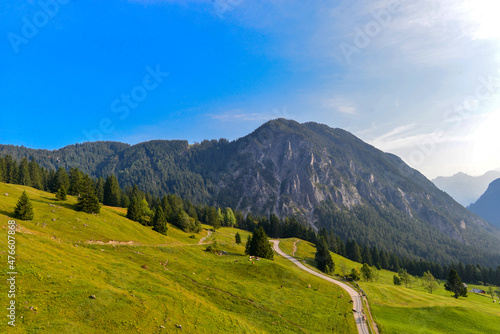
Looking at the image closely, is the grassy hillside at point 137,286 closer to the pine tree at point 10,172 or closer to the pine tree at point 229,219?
the pine tree at point 10,172

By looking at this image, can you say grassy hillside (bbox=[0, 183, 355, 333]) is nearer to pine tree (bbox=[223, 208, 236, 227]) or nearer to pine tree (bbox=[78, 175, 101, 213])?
pine tree (bbox=[78, 175, 101, 213])

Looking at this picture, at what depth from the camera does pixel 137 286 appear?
3669cm

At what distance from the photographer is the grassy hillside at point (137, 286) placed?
977 inches

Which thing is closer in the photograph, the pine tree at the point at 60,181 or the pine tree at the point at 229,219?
the pine tree at the point at 60,181

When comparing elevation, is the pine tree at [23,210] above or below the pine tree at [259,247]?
above

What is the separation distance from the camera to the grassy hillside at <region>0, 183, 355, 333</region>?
24.8m

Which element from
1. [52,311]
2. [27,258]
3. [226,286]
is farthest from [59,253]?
[226,286]

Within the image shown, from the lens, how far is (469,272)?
158000mm

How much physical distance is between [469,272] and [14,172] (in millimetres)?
281943

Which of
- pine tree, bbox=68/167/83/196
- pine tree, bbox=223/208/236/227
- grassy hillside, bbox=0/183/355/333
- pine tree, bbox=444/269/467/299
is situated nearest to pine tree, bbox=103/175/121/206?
pine tree, bbox=68/167/83/196

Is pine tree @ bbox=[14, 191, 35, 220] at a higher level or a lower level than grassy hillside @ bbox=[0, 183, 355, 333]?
higher

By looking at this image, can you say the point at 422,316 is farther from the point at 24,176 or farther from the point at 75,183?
the point at 24,176

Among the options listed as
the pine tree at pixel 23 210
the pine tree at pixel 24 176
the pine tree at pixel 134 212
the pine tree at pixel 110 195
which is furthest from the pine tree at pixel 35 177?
the pine tree at pixel 23 210

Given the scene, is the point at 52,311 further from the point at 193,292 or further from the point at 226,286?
the point at 226,286
